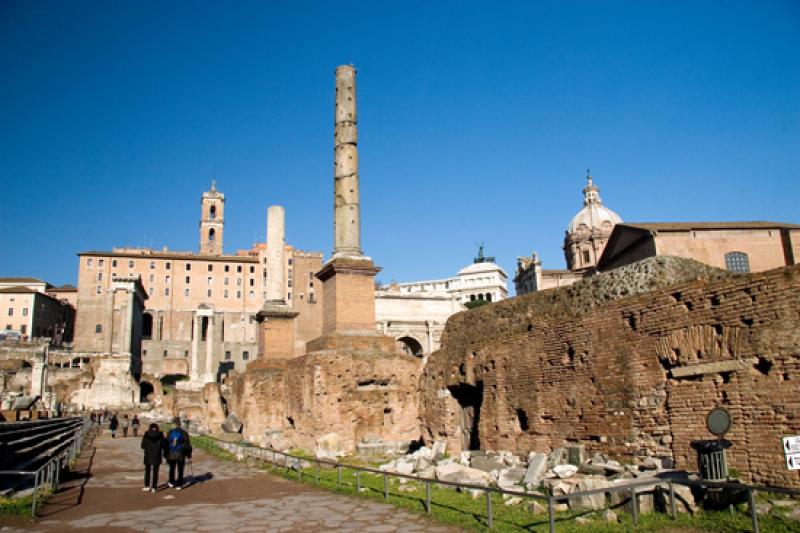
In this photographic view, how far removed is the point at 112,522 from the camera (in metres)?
7.80

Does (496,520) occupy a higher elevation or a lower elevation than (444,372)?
lower

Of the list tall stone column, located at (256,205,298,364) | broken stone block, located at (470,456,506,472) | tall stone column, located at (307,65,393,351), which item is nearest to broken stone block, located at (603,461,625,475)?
broken stone block, located at (470,456,506,472)

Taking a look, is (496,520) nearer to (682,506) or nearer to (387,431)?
(682,506)

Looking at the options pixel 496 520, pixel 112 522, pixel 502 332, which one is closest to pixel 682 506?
pixel 496 520

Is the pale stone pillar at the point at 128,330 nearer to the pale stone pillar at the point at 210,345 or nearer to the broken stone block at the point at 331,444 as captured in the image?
the pale stone pillar at the point at 210,345

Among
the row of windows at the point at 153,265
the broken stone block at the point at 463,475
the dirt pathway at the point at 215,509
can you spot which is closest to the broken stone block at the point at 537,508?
the dirt pathway at the point at 215,509

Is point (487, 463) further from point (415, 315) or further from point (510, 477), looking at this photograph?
point (415, 315)

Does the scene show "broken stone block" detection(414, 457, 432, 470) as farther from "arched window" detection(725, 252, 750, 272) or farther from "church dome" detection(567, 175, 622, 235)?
"church dome" detection(567, 175, 622, 235)

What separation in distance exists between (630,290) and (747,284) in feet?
6.79

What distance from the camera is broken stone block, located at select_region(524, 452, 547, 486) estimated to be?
8.55m

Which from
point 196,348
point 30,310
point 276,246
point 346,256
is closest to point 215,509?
point 346,256

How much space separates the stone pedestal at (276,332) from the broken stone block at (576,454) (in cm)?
1448

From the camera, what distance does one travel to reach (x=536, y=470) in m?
8.72

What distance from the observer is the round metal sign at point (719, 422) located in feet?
22.0
